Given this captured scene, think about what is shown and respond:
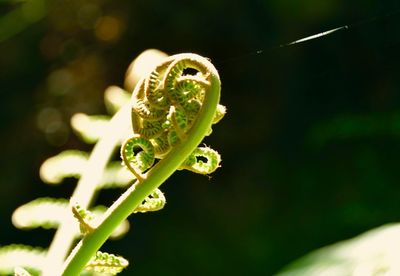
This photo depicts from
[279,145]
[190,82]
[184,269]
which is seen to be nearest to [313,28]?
[279,145]

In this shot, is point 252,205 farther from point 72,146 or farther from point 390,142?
point 72,146

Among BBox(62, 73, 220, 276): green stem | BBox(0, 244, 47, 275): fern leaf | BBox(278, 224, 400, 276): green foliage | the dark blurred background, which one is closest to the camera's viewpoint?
BBox(62, 73, 220, 276): green stem

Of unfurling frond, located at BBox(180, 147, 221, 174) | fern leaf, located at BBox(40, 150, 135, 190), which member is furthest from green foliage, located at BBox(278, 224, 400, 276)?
fern leaf, located at BBox(40, 150, 135, 190)

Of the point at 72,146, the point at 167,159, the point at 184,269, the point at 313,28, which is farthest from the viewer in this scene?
the point at 72,146

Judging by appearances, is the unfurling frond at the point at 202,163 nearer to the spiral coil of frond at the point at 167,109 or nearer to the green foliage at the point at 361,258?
the spiral coil of frond at the point at 167,109

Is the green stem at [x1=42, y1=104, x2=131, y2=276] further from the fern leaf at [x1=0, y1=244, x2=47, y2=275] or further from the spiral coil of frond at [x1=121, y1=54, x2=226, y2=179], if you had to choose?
the spiral coil of frond at [x1=121, y1=54, x2=226, y2=179]

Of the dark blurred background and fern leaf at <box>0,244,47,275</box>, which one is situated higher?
the dark blurred background

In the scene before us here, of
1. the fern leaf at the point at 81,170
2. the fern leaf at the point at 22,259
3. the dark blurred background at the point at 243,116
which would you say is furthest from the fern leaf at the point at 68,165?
the dark blurred background at the point at 243,116
